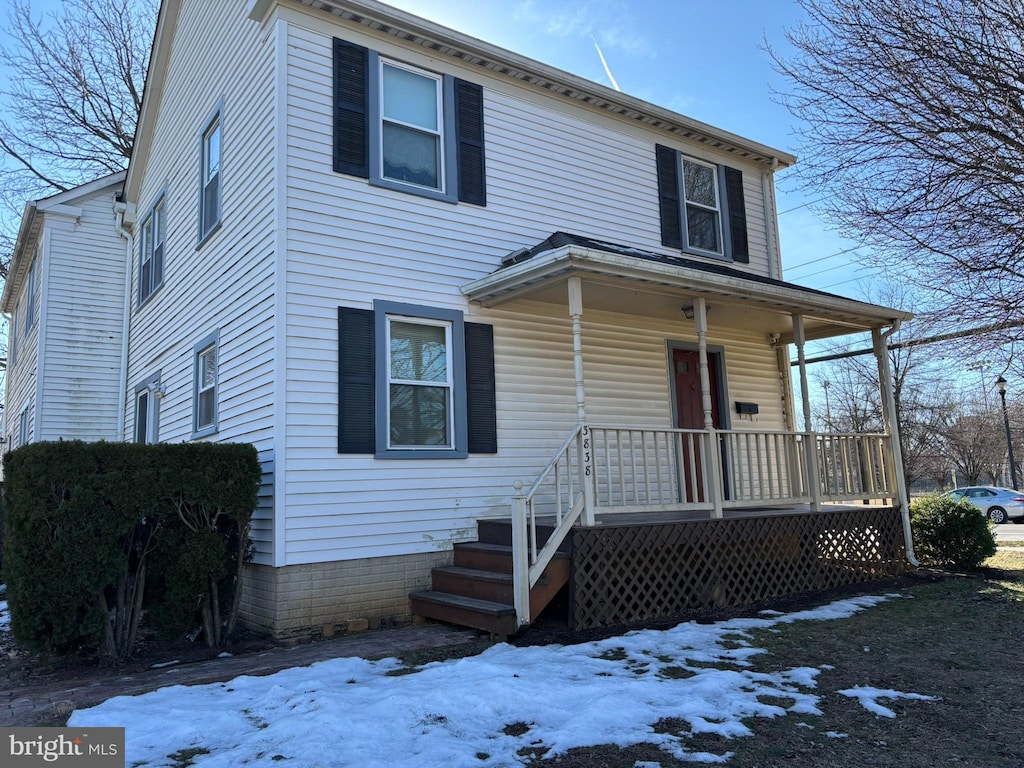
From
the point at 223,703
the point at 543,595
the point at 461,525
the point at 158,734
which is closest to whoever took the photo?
the point at 158,734

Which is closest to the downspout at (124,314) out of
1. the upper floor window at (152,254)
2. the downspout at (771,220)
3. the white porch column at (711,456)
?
the upper floor window at (152,254)

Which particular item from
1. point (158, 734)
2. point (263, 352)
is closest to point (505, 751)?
point (158, 734)

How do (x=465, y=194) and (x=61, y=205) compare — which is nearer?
(x=465, y=194)

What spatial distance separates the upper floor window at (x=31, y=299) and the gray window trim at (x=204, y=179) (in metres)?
6.32

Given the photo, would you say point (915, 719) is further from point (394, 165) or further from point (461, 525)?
point (394, 165)

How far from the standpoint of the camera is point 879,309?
9789 mm

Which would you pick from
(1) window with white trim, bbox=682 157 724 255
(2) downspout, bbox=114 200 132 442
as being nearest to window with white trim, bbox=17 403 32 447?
(2) downspout, bbox=114 200 132 442

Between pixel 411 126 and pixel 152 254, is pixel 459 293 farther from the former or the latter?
pixel 152 254

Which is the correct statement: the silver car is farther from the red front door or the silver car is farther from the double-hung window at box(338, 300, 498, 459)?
the double-hung window at box(338, 300, 498, 459)

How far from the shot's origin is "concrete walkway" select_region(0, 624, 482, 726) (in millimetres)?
4672

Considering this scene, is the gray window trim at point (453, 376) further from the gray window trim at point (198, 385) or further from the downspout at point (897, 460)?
the downspout at point (897, 460)

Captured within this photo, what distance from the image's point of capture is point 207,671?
5527mm

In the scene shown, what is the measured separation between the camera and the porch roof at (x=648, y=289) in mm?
7227

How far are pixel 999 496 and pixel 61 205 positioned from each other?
28110 mm
